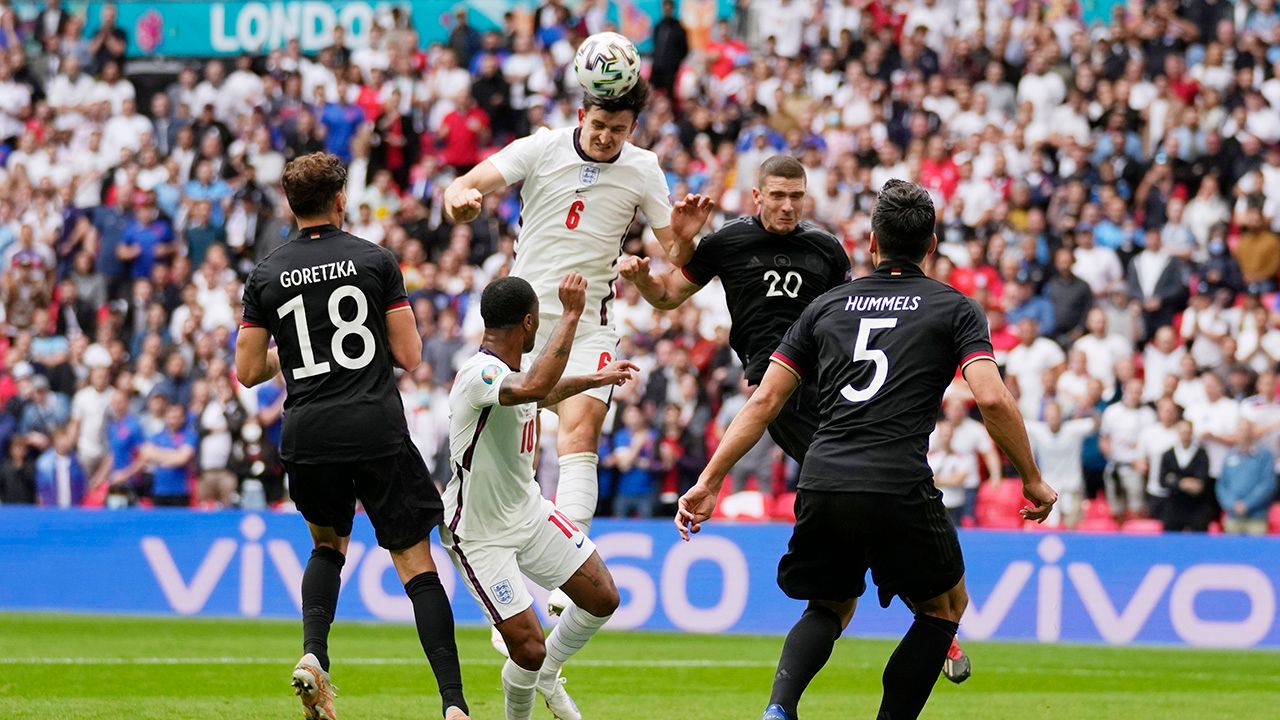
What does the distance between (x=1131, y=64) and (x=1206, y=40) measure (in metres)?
1.41

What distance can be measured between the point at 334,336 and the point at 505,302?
967 millimetres

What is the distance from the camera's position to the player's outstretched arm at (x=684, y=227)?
31.2 ft

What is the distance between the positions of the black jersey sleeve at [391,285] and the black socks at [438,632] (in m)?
1.32

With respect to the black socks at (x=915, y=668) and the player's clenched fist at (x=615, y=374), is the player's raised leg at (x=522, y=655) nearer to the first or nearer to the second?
the player's clenched fist at (x=615, y=374)

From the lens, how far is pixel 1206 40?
73.0ft

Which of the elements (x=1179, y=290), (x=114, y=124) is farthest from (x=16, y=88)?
(x=1179, y=290)

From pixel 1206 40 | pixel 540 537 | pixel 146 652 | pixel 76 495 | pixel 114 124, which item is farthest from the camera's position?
pixel 114 124

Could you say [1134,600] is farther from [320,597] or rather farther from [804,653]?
[320,597]

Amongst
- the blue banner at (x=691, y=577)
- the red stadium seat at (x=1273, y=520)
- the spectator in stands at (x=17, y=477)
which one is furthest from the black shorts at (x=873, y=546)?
the spectator in stands at (x=17, y=477)

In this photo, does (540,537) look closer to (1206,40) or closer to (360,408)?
(360,408)

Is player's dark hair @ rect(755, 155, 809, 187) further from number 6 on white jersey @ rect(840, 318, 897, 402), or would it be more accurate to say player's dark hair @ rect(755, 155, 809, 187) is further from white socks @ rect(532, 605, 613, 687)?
white socks @ rect(532, 605, 613, 687)

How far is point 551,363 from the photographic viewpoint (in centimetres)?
780

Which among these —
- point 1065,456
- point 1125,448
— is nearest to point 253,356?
point 1065,456

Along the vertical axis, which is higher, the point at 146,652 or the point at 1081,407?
the point at 1081,407
